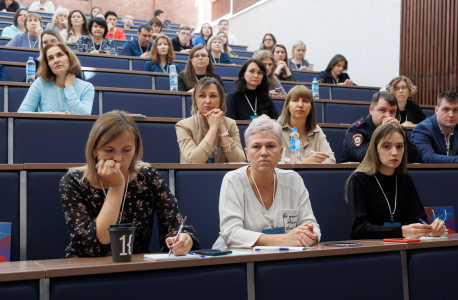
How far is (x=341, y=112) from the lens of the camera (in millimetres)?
3992

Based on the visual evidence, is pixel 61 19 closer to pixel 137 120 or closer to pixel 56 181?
pixel 137 120

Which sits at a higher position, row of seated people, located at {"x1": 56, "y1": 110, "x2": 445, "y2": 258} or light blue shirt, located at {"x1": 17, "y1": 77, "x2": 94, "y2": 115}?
light blue shirt, located at {"x1": 17, "y1": 77, "x2": 94, "y2": 115}

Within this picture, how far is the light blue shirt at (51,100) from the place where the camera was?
9.50 feet

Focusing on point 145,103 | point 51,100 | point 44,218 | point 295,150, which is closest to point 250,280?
point 44,218

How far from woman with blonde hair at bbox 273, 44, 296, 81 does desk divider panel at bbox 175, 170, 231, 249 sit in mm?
3272

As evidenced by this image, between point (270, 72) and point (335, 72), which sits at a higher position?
point (335, 72)

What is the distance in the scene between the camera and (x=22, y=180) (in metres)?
1.61

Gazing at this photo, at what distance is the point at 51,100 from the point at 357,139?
1.92 meters

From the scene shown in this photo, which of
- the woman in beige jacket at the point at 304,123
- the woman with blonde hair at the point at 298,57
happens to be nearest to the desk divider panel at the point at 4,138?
the woman in beige jacket at the point at 304,123

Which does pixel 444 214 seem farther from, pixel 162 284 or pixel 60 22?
pixel 60 22

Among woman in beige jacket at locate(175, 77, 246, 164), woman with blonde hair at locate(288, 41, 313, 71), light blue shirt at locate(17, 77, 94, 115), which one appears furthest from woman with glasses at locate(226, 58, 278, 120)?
woman with blonde hair at locate(288, 41, 313, 71)

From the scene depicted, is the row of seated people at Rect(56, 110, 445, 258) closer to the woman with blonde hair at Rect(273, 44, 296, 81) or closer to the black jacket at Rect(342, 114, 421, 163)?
the black jacket at Rect(342, 114, 421, 163)

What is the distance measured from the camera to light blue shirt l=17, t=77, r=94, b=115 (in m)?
2.89

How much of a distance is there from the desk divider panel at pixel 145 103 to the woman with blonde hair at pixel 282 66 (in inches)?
72.5
